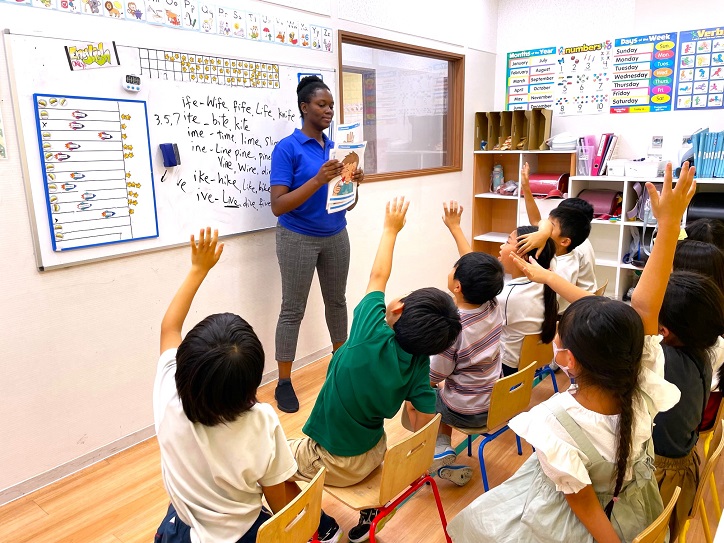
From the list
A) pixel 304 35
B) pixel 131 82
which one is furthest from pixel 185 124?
pixel 304 35

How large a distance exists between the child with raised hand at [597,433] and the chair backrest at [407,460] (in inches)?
7.8

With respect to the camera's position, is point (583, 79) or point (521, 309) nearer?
point (521, 309)

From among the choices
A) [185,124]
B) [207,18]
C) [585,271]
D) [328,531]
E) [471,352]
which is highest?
[207,18]

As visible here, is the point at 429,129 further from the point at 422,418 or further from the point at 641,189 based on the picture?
the point at 422,418

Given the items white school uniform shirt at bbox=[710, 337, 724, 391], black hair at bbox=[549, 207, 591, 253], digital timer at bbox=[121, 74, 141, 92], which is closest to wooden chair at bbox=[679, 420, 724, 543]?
white school uniform shirt at bbox=[710, 337, 724, 391]

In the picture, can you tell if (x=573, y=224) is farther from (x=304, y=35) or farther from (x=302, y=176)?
(x=304, y=35)

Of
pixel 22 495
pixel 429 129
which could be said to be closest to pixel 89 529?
pixel 22 495

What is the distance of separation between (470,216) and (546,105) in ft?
→ 3.73

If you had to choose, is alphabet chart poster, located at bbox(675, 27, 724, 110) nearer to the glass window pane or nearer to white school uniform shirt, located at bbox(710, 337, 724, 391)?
the glass window pane

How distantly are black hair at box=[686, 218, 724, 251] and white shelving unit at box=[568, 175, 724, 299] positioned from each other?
149cm

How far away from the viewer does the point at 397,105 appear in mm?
4133

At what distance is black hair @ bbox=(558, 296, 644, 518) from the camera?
1177 millimetres

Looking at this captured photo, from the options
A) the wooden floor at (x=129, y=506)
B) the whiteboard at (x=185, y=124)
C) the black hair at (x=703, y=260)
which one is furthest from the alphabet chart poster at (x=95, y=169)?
the black hair at (x=703, y=260)

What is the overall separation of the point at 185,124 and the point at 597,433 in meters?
2.16
